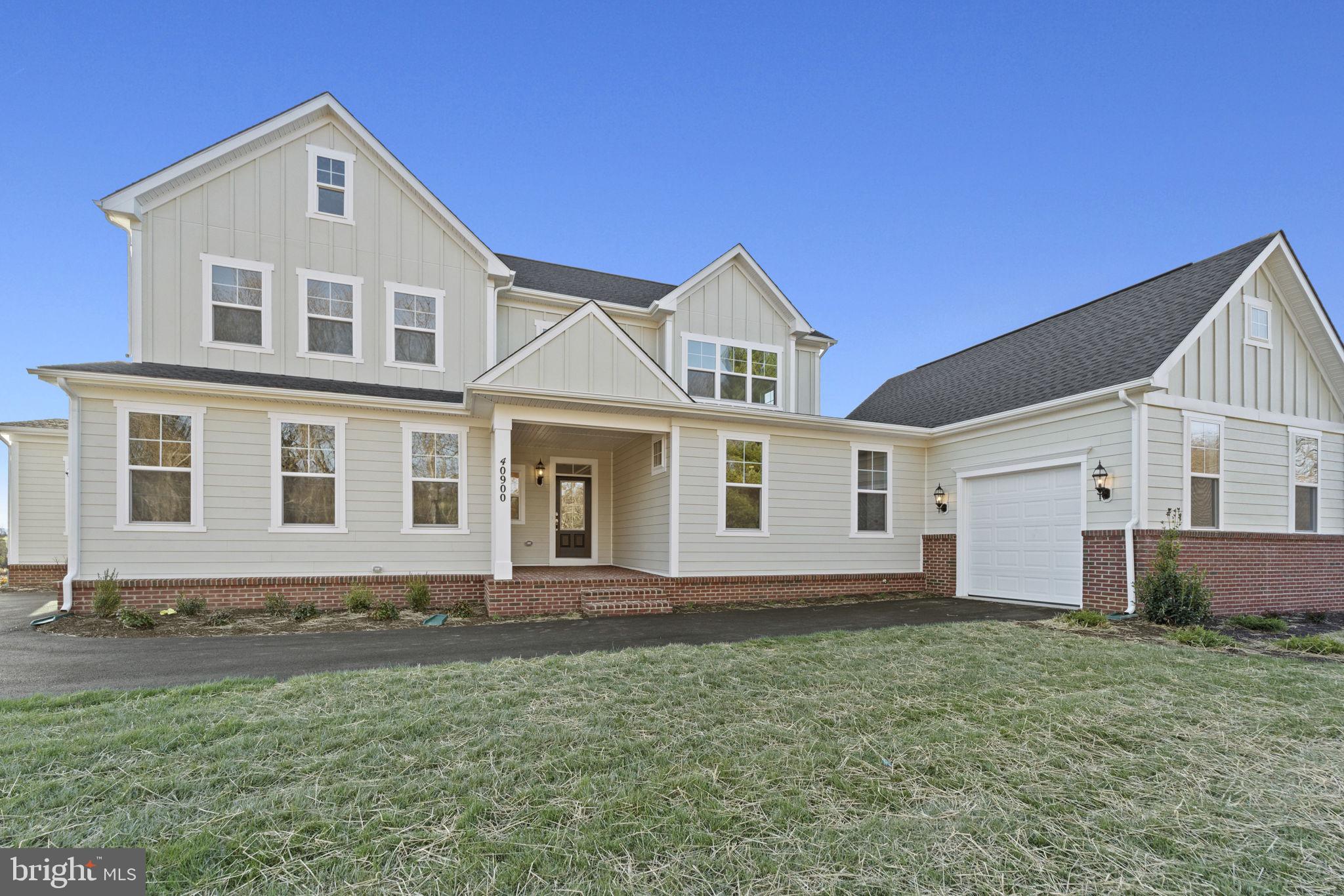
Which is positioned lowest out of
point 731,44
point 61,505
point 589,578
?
point 589,578

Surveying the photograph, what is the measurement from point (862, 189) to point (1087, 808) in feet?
78.8

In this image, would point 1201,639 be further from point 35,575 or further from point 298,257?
point 35,575

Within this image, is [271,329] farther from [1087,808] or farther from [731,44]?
[731,44]

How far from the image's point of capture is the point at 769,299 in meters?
14.8

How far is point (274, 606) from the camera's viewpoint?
9188mm

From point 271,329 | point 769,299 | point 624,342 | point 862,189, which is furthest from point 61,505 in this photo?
point 862,189

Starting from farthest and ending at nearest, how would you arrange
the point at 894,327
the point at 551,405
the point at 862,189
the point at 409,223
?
the point at 894,327, the point at 862,189, the point at 409,223, the point at 551,405

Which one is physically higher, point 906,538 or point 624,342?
point 624,342

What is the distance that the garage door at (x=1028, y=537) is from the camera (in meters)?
10.4

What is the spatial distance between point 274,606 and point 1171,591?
13249 millimetres

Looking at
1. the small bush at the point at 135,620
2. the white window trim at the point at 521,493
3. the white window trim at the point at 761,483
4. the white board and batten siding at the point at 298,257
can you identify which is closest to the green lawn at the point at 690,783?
the small bush at the point at 135,620

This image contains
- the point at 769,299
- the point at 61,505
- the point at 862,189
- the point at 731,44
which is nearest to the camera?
the point at 61,505

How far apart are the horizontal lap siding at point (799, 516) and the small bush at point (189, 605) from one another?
24.5 feet

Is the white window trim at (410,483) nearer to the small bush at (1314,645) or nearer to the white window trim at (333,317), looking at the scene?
the white window trim at (333,317)
